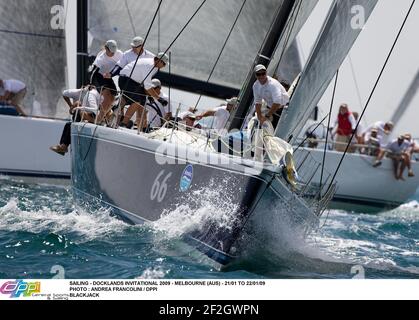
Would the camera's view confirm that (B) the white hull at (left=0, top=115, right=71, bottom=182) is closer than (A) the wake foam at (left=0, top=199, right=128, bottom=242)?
No

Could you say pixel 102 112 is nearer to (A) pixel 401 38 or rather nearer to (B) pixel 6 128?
(B) pixel 6 128

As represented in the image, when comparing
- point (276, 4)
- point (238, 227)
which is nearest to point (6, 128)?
point (276, 4)

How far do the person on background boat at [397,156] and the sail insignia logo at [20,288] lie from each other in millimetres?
10726

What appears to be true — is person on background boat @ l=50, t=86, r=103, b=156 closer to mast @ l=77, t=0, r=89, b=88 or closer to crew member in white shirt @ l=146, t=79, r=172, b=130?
crew member in white shirt @ l=146, t=79, r=172, b=130

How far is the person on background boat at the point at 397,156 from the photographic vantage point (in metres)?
14.3

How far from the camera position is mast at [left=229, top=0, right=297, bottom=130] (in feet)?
24.6

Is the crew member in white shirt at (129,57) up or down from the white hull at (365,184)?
up

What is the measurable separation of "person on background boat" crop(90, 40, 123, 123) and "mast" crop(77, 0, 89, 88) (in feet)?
11.3

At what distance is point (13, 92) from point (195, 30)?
2839 mm

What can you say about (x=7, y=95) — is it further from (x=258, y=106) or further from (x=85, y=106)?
(x=258, y=106)

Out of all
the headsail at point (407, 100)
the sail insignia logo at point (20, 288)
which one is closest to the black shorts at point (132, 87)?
the sail insignia logo at point (20, 288)

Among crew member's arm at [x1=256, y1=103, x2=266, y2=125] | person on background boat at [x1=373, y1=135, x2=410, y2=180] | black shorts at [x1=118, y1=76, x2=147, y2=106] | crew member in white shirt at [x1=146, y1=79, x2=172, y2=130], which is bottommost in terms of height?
person on background boat at [x1=373, y1=135, x2=410, y2=180]

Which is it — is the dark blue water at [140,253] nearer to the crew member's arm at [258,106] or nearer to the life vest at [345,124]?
the crew member's arm at [258,106]

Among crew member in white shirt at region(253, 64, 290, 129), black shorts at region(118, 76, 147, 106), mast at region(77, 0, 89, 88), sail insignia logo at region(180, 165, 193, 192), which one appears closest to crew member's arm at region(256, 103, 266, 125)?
crew member in white shirt at region(253, 64, 290, 129)
